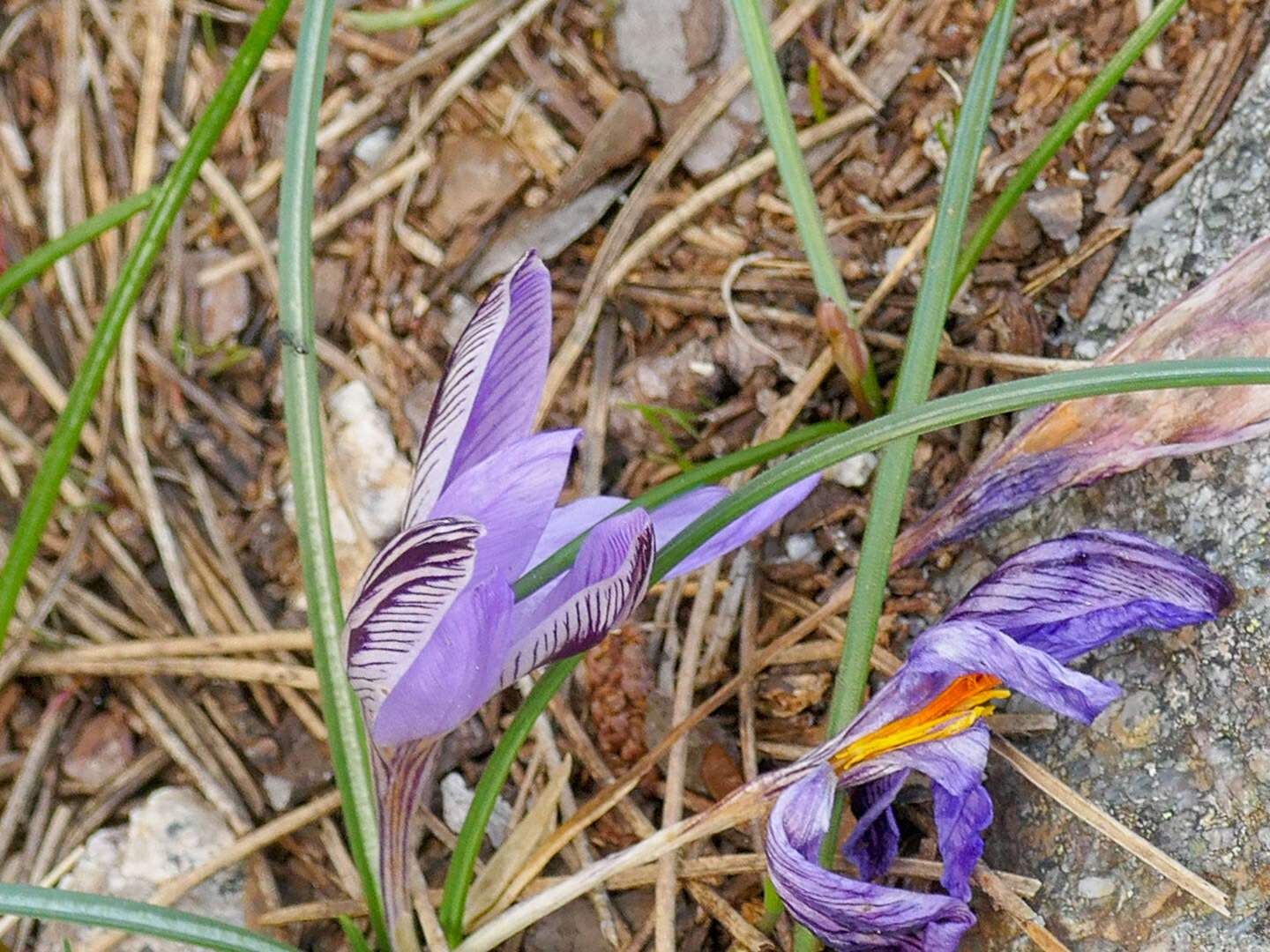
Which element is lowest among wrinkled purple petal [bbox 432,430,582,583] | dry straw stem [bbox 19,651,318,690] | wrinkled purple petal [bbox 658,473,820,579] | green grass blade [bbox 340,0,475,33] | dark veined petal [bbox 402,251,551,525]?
wrinkled purple petal [bbox 658,473,820,579]

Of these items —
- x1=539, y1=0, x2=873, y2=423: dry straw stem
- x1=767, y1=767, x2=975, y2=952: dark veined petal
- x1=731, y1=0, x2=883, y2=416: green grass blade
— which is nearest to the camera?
x1=767, y1=767, x2=975, y2=952: dark veined petal

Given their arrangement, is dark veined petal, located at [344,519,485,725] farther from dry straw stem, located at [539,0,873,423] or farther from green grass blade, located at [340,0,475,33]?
green grass blade, located at [340,0,475,33]

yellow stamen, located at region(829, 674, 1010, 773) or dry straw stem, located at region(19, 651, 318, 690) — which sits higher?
dry straw stem, located at region(19, 651, 318, 690)

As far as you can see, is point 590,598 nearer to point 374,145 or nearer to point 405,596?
point 405,596

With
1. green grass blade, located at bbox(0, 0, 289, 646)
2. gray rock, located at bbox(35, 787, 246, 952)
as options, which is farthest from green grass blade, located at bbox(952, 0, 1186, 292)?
gray rock, located at bbox(35, 787, 246, 952)

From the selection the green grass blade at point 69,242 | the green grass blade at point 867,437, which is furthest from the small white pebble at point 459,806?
the green grass blade at point 69,242

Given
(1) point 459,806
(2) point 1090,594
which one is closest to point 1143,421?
(2) point 1090,594
